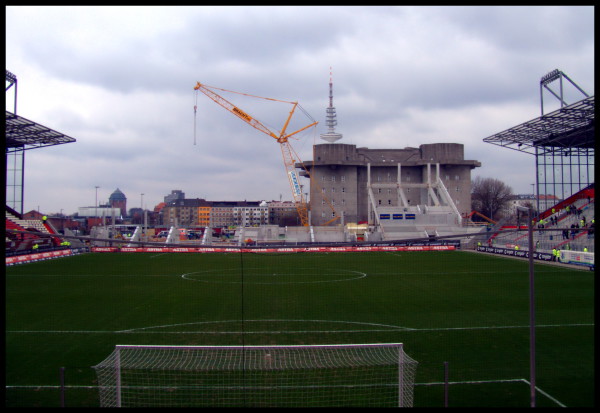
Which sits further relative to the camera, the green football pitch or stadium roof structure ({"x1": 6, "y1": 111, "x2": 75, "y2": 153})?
stadium roof structure ({"x1": 6, "y1": 111, "x2": 75, "y2": 153})

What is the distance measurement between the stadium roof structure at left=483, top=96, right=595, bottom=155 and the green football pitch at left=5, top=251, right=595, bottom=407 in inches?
579

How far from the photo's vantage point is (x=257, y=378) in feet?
26.8

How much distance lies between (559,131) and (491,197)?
182ft

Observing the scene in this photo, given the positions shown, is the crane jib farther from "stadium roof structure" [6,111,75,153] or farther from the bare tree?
the bare tree

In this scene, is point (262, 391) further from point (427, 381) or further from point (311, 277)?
point (311, 277)

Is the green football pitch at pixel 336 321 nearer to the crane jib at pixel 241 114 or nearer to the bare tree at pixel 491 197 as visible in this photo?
the crane jib at pixel 241 114

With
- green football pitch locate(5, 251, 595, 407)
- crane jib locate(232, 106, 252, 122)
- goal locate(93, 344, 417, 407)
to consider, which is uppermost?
crane jib locate(232, 106, 252, 122)

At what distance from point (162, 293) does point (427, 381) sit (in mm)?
14517

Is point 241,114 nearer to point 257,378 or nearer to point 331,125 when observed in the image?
point 331,125

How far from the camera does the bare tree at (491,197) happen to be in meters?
92.6

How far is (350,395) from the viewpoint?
24.5 feet

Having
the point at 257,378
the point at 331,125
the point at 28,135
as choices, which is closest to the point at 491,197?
the point at 331,125

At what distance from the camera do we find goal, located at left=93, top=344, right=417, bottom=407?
23.6ft

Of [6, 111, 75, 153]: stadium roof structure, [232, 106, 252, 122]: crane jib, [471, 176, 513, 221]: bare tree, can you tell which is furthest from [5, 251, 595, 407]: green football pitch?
[471, 176, 513, 221]: bare tree
